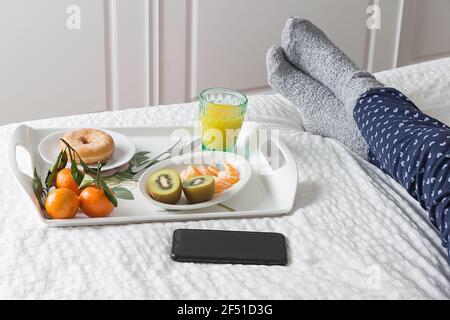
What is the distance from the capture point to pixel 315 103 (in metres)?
1.40

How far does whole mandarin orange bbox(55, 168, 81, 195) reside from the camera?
0.97 meters

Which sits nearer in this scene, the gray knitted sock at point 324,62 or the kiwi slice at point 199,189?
the kiwi slice at point 199,189

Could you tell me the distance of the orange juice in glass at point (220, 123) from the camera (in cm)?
117

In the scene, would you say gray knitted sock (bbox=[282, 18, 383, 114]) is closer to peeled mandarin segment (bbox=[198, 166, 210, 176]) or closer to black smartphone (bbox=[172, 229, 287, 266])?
peeled mandarin segment (bbox=[198, 166, 210, 176])

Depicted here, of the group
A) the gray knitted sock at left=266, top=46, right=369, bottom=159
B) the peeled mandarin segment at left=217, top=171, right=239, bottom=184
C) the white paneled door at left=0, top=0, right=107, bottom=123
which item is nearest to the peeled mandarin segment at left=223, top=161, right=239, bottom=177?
the peeled mandarin segment at left=217, top=171, right=239, bottom=184

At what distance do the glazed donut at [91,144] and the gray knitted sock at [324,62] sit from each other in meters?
0.46

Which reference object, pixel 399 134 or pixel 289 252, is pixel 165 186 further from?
pixel 399 134

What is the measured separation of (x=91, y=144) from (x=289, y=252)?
38cm

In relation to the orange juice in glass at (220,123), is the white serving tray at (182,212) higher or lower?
lower

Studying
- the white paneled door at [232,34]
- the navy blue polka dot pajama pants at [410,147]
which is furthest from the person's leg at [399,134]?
the white paneled door at [232,34]

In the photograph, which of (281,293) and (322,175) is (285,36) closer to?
(322,175)

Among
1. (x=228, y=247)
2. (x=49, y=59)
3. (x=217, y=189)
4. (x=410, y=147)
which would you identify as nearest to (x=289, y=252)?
(x=228, y=247)

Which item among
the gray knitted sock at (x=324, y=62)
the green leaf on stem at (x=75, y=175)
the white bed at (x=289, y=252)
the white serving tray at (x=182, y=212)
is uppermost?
the gray knitted sock at (x=324, y=62)

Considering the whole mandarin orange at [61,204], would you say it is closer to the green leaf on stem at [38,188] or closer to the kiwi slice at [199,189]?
the green leaf on stem at [38,188]
